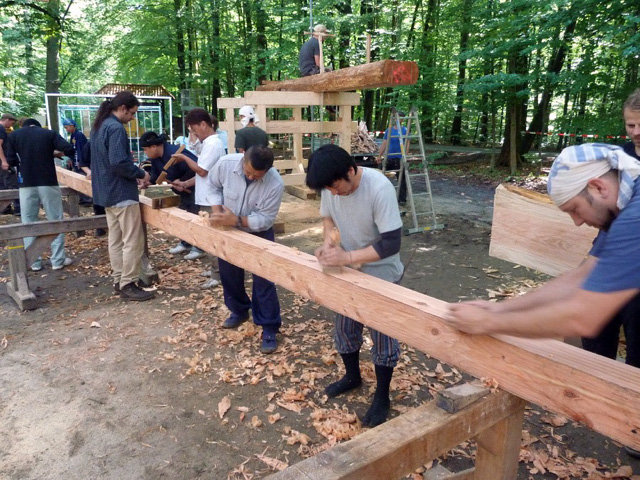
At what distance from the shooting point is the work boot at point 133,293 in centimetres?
509

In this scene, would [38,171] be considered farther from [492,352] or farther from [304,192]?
[492,352]

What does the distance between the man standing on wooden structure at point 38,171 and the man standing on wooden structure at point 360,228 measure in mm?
4728

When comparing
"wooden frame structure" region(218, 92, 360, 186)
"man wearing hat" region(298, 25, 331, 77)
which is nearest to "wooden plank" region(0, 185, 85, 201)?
"wooden frame structure" region(218, 92, 360, 186)

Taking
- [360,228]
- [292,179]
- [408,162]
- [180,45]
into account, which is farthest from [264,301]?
[180,45]

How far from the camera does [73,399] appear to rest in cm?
334

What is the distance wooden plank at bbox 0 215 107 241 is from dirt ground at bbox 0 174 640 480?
2.52 feet

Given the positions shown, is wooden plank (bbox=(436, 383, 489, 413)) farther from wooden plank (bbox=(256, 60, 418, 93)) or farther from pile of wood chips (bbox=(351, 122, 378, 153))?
pile of wood chips (bbox=(351, 122, 378, 153))

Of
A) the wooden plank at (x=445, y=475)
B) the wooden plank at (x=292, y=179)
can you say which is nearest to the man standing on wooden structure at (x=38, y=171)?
the wooden plank at (x=292, y=179)

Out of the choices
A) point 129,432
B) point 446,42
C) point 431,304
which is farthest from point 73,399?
point 446,42

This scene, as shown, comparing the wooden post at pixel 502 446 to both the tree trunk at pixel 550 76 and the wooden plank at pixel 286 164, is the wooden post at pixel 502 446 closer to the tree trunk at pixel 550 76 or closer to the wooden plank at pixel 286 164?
the wooden plank at pixel 286 164

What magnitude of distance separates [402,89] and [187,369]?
46.2 feet

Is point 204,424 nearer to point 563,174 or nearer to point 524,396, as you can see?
point 524,396

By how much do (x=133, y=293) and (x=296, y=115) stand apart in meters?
4.26

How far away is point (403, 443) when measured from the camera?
1.47 meters
